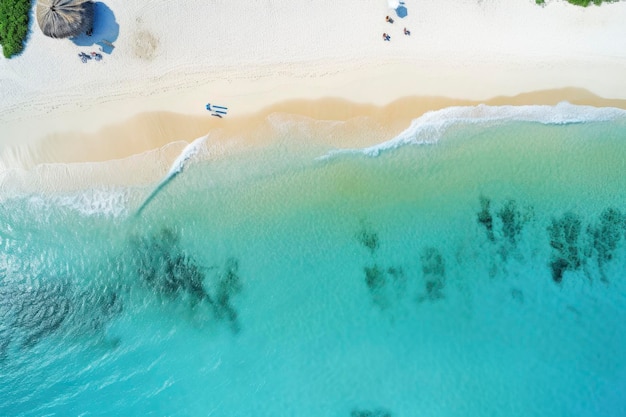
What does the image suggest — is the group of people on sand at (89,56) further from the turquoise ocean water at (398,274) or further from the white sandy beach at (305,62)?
the turquoise ocean water at (398,274)

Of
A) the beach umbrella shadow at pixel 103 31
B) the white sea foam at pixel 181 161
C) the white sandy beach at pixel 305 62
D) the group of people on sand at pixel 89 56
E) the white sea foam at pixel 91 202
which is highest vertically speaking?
the beach umbrella shadow at pixel 103 31

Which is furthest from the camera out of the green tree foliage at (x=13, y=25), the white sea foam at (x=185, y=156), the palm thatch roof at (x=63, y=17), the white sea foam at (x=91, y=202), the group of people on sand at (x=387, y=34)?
the white sea foam at (x=91, y=202)

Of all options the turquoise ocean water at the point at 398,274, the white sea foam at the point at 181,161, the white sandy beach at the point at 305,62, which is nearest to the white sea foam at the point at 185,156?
the white sea foam at the point at 181,161

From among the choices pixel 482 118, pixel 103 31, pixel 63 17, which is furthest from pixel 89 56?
pixel 482 118

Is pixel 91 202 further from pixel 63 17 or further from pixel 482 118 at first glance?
pixel 482 118

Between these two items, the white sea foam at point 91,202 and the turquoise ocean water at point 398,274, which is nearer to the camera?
the turquoise ocean water at point 398,274

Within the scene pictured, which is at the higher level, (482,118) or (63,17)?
(63,17)

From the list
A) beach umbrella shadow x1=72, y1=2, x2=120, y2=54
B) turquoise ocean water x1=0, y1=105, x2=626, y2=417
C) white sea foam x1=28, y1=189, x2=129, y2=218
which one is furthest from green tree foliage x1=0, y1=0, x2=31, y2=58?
turquoise ocean water x1=0, y1=105, x2=626, y2=417
